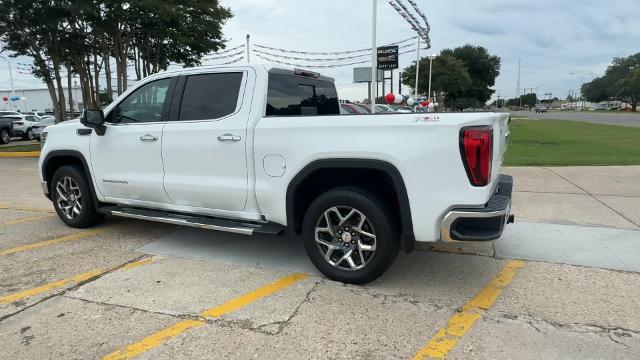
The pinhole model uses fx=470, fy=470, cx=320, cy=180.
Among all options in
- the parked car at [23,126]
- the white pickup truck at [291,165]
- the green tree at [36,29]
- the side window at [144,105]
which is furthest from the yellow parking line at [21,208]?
the parked car at [23,126]

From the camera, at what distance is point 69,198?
5.89 meters

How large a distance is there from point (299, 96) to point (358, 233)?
66.6 inches

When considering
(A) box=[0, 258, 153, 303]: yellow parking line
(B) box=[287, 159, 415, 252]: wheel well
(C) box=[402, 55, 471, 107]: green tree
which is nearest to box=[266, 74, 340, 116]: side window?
(B) box=[287, 159, 415, 252]: wheel well

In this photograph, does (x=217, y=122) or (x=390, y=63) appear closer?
(x=217, y=122)

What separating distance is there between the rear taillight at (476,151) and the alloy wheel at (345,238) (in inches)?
35.8

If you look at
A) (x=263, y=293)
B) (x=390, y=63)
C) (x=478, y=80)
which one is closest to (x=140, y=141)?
(x=263, y=293)

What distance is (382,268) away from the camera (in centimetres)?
389

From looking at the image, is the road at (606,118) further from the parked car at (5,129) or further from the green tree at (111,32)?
the parked car at (5,129)

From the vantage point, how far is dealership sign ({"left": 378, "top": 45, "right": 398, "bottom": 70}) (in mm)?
30141

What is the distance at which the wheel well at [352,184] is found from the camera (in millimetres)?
3652

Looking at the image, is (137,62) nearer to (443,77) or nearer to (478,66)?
(443,77)

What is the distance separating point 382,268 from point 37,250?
380cm

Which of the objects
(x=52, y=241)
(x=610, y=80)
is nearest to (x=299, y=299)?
(x=52, y=241)

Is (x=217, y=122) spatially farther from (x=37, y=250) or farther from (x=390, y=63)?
(x=390, y=63)
